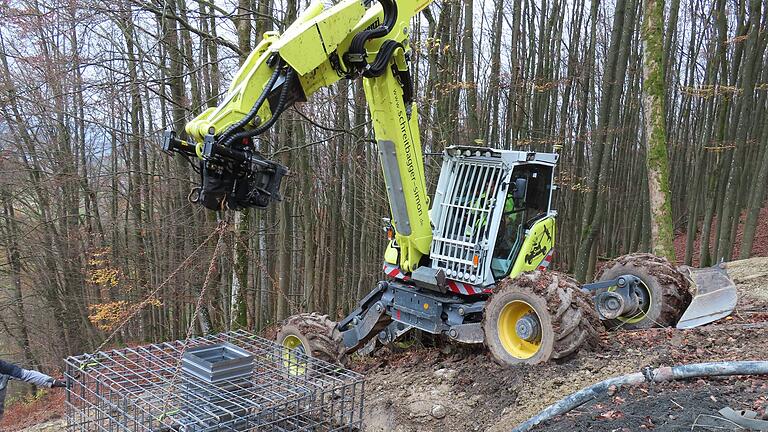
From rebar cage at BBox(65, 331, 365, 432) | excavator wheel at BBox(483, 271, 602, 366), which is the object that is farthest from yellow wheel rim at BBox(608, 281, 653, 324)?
rebar cage at BBox(65, 331, 365, 432)

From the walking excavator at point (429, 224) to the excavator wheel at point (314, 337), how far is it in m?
0.02

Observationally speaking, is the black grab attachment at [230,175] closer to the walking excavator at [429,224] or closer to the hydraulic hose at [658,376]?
the walking excavator at [429,224]

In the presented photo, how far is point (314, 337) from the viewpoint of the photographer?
7.10 metres

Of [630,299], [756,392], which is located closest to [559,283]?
[630,299]

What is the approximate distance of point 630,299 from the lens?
6.71 metres

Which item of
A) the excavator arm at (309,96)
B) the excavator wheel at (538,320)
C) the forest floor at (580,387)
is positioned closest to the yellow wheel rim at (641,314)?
the forest floor at (580,387)

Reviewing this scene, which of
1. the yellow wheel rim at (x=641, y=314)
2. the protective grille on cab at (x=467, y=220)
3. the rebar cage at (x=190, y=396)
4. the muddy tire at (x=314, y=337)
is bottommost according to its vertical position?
the muddy tire at (x=314, y=337)

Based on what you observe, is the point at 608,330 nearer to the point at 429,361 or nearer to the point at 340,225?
the point at 429,361

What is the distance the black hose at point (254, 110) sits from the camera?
432 cm

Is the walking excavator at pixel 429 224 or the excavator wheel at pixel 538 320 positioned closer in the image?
the walking excavator at pixel 429 224

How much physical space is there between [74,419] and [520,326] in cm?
389

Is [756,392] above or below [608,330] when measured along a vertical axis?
above

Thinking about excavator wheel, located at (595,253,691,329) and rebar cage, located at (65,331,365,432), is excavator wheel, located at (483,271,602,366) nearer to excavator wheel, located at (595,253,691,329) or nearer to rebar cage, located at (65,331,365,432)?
excavator wheel, located at (595,253,691,329)

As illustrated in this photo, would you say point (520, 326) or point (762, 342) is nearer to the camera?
point (762, 342)
